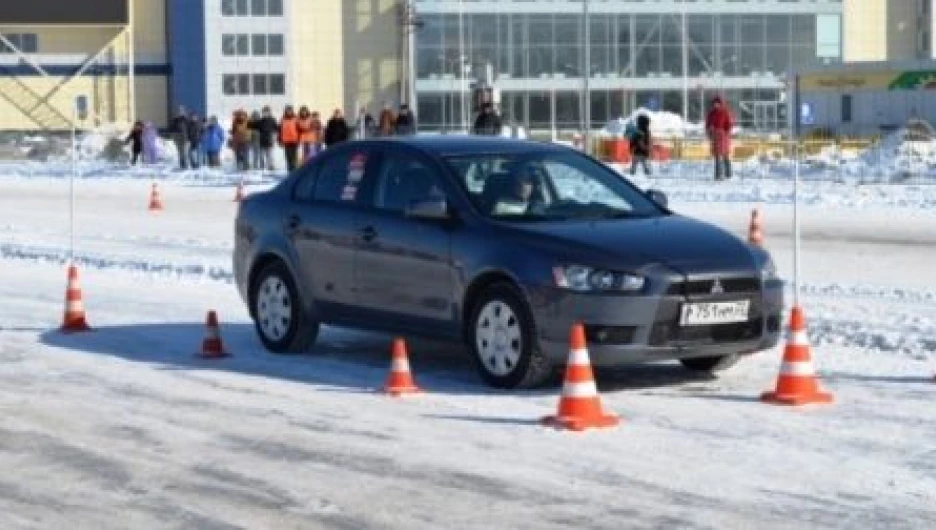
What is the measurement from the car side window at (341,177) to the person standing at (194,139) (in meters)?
38.3

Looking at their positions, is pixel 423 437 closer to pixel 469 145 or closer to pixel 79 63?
→ pixel 469 145

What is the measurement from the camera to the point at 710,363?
39.1 ft

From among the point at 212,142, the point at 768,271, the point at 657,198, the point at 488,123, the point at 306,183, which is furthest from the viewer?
the point at 212,142

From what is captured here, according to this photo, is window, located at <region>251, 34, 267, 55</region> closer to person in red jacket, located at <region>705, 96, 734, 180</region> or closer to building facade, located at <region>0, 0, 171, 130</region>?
building facade, located at <region>0, 0, 171, 130</region>

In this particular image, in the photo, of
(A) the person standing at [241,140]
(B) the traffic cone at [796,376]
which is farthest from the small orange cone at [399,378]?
(A) the person standing at [241,140]

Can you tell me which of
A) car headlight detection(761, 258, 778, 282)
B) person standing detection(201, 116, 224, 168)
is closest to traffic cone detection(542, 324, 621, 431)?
car headlight detection(761, 258, 778, 282)

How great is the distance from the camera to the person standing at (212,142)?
169ft

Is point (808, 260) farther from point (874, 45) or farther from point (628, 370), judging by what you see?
point (874, 45)

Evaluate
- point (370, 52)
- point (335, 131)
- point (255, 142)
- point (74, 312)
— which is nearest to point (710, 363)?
point (74, 312)

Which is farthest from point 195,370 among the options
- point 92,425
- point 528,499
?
point 528,499

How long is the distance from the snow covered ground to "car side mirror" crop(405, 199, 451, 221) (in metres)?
1.04

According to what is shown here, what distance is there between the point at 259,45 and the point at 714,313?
3119 inches

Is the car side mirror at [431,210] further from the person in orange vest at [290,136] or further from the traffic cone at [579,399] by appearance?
the person in orange vest at [290,136]

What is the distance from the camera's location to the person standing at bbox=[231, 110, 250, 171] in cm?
4724
